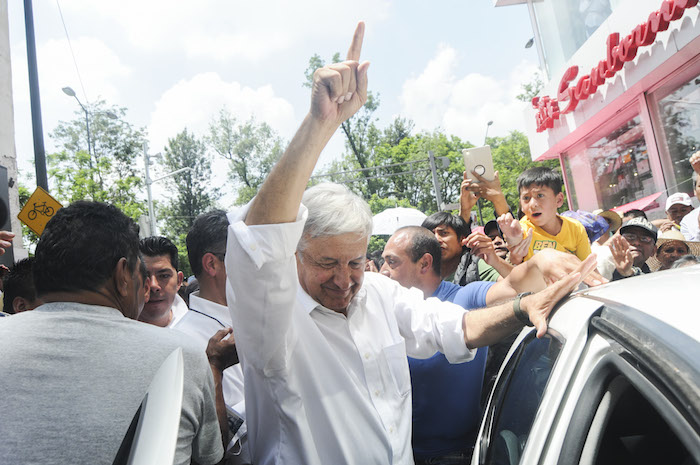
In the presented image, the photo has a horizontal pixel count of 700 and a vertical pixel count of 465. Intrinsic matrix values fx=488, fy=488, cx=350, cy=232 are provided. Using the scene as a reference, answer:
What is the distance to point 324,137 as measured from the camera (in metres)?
1.48

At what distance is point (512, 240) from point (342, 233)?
73.2 inches

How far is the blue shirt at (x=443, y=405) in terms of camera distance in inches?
89.0

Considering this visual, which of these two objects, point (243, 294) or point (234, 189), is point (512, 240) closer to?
point (243, 294)

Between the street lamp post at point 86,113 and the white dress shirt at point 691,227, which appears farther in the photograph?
the street lamp post at point 86,113

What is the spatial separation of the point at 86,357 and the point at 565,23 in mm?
13317

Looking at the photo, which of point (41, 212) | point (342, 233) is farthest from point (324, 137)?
point (41, 212)

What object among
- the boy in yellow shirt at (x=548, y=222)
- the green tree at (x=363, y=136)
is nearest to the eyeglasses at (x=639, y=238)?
the boy in yellow shirt at (x=548, y=222)

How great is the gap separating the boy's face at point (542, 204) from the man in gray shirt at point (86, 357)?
333 centimetres

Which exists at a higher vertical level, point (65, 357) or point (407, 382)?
point (65, 357)

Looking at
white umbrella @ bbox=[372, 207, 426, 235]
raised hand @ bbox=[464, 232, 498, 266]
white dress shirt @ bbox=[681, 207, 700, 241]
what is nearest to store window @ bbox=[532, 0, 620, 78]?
white dress shirt @ bbox=[681, 207, 700, 241]

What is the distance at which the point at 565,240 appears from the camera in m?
4.05

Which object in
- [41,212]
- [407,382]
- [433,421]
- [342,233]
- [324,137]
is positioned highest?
[41,212]

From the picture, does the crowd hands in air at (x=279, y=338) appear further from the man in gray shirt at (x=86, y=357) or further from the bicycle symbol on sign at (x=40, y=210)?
the bicycle symbol on sign at (x=40, y=210)

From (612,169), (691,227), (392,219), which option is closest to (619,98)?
(612,169)
